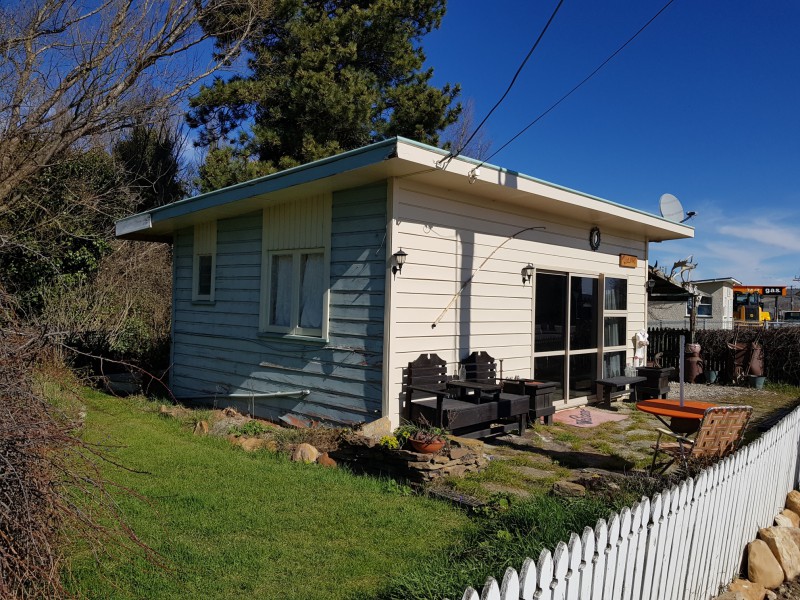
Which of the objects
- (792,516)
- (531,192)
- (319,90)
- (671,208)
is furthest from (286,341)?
(319,90)

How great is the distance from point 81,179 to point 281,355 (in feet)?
31.0

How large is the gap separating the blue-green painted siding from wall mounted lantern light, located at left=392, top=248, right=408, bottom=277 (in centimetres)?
18

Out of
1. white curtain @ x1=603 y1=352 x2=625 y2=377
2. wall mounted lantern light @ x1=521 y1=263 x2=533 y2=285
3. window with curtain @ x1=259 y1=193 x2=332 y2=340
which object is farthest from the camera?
white curtain @ x1=603 y1=352 x2=625 y2=377

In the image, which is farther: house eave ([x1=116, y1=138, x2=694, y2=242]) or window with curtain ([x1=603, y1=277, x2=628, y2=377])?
window with curtain ([x1=603, y1=277, x2=628, y2=377])

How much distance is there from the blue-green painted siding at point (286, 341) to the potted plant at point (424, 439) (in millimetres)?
1026

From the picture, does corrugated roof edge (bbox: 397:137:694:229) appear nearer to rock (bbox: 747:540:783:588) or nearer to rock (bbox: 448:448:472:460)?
rock (bbox: 448:448:472:460)

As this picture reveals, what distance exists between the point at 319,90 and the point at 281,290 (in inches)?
380

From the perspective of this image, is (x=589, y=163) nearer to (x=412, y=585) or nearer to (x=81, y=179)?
(x=81, y=179)

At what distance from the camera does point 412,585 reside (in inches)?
115

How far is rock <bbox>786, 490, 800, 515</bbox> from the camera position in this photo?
518 cm

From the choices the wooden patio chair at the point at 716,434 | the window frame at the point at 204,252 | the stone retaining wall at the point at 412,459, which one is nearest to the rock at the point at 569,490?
the wooden patio chair at the point at 716,434

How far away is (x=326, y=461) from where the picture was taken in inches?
227

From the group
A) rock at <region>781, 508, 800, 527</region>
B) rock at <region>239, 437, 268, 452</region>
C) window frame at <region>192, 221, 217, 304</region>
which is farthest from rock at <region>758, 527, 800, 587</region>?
window frame at <region>192, 221, 217, 304</region>

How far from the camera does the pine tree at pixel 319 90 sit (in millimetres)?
16078
